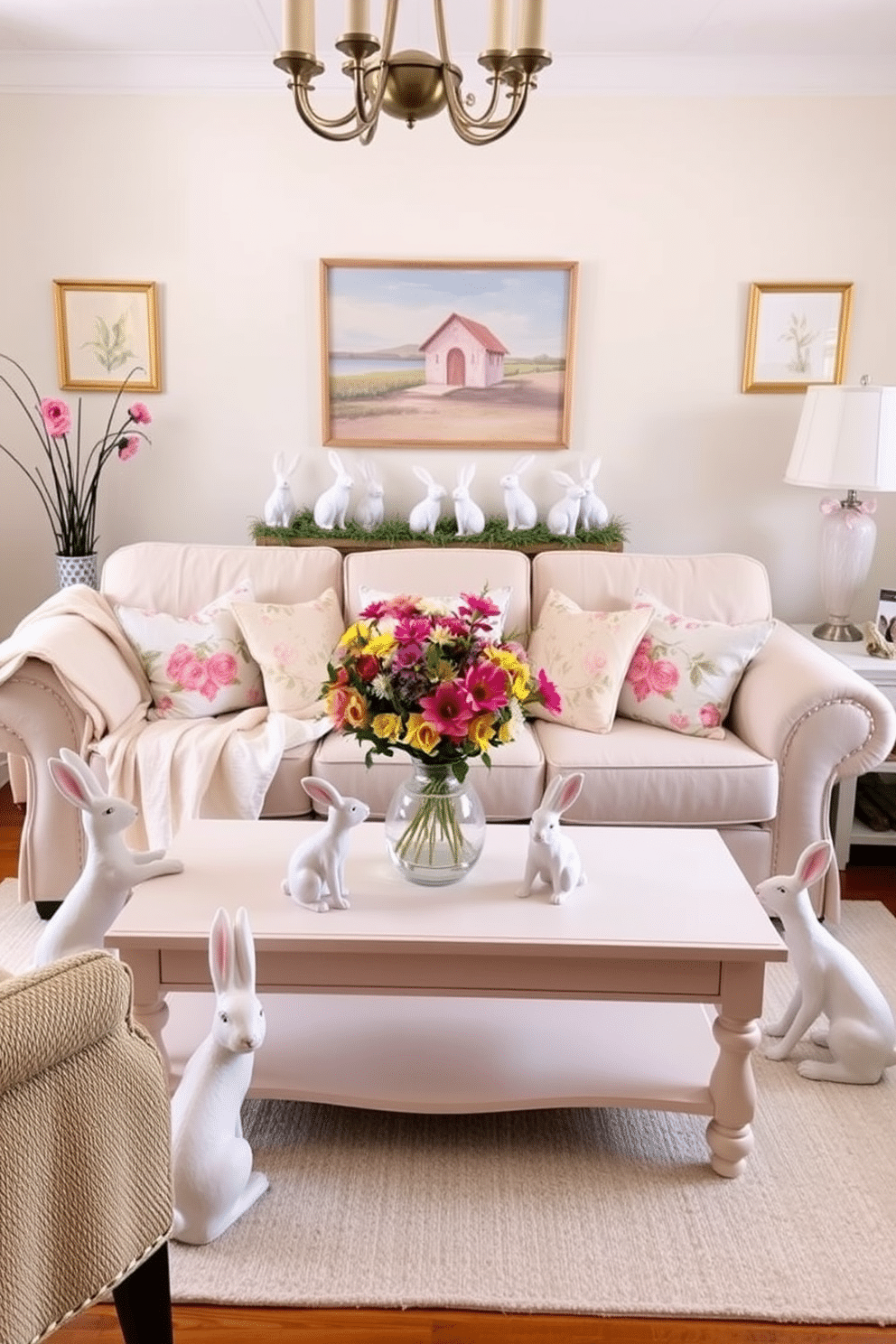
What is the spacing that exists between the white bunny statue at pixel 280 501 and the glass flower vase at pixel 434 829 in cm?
188

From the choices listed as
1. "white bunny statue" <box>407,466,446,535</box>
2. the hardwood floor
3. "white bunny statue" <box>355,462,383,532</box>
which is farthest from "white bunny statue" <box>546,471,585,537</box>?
the hardwood floor

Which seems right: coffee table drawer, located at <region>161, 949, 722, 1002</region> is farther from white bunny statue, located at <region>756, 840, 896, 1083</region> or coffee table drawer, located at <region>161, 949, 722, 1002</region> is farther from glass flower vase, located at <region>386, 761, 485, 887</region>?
white bunny statue, located at <region>756, 840, 896, 1083</region>

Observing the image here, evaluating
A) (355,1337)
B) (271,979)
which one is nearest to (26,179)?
(271,979)

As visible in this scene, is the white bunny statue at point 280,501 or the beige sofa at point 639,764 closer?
the beige sofa at point 639,764

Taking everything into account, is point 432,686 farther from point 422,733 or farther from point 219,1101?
point 219,1101

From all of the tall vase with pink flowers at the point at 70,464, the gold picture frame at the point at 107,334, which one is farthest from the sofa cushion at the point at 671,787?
the gold picture frame at the point at 107,334

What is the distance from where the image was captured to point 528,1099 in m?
2.09

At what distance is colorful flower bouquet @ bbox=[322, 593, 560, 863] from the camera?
1965 millimetres

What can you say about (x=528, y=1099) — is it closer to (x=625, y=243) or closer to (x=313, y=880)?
(x=313, y=880)

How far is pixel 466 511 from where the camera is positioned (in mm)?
3812

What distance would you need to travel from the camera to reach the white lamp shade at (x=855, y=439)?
3.47m

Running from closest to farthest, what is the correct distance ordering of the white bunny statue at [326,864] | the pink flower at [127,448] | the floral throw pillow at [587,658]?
1. the white bunny statue at [326,864]
2. the floral throw pillow at [587,658]
3. the pink flower at [127,448]

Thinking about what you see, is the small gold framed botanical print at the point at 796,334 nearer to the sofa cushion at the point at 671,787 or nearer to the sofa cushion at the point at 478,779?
the sofa cushion at the point at 671,787

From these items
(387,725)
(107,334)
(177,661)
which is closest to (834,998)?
(387,725)
